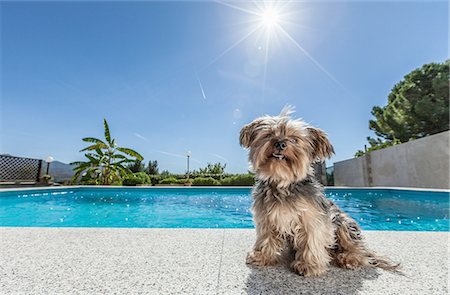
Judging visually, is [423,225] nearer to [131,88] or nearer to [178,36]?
[178,36]

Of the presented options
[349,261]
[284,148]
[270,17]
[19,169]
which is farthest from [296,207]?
[19,169]

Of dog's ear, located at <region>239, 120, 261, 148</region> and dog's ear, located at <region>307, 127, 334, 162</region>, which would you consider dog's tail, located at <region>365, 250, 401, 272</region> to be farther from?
dog's ear, located at <region>239, 120, 261, 148</region>

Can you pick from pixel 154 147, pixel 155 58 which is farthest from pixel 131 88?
pixel 154 147

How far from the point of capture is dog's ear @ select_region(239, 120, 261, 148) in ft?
7.41

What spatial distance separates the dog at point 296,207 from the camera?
6.42 feet

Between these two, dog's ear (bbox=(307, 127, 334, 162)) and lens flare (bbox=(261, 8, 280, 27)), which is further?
lens flare (bbox=(261, 8, 280, 27))

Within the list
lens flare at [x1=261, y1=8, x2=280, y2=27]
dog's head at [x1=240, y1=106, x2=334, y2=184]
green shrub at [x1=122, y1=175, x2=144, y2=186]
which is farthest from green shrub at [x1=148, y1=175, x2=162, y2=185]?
dog's head at [x1=240, y1=106, x2=334, y2=184]

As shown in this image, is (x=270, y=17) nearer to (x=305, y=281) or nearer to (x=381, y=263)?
(x=381, y=263)

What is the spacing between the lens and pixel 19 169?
18.8 metres

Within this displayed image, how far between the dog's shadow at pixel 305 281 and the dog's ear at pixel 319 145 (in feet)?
3.48

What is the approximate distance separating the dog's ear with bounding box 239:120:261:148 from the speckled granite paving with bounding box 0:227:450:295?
1230 millimetres

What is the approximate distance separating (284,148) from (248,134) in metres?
0.45

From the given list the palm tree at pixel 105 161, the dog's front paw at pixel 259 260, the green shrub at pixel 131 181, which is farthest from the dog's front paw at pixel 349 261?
the palm tree at pixel 105 161

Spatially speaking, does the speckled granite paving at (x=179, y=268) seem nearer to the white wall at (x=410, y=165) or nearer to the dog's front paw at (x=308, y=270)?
the dog's front paw at (x=308, y=270)
